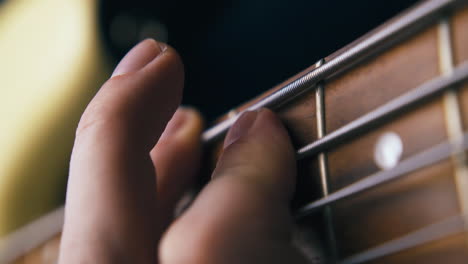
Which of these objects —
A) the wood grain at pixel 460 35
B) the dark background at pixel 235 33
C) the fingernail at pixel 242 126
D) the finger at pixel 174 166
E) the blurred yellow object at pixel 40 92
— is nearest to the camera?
the wood grain at pixel 460 35

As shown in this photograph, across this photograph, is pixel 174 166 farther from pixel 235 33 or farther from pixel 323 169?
pixel 235 33

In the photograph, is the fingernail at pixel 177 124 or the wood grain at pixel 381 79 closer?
the wood grain at pixel 381 79

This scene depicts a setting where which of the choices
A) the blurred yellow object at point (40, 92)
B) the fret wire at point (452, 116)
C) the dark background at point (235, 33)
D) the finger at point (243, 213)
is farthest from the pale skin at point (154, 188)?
the blurred yellow object at point (40, 92)

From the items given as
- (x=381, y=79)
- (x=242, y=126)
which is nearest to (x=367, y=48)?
(x=381, y=79)

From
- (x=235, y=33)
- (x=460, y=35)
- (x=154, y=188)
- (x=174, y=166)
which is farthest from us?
(x=235, y=33)

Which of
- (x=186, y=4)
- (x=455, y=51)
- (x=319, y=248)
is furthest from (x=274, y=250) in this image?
(x=186, y=4)

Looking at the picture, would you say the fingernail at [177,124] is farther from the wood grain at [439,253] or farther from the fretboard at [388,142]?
the wood grain at [439,253]
